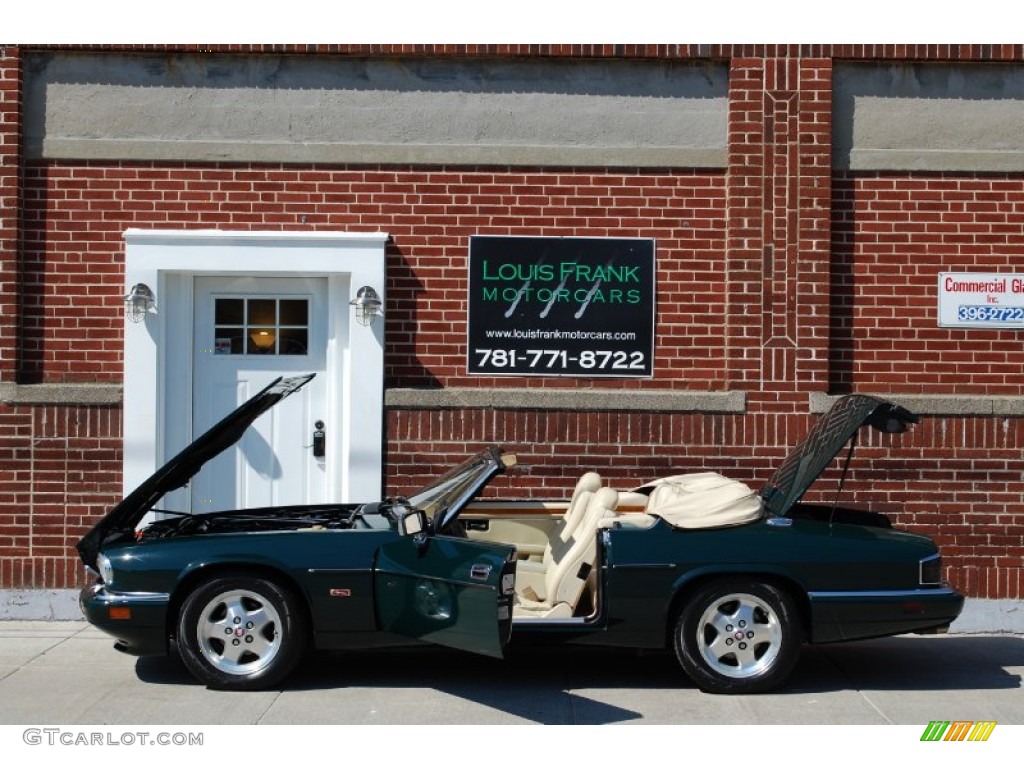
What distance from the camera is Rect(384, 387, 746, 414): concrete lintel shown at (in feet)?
32.2

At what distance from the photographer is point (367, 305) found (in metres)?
9.75

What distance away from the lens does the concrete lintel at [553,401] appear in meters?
9.83

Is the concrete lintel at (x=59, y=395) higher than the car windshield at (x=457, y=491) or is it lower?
higher

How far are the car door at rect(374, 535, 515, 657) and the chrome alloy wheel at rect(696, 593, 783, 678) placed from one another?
1230 millimetres

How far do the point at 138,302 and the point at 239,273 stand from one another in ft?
2.52

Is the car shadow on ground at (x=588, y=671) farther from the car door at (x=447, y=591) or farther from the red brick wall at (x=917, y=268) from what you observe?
the red brick wall at (x=917, y=268)

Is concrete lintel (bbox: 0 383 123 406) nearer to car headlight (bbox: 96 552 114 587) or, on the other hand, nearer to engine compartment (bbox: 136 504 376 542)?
engine compartment (bbox: 136 504 376 542)

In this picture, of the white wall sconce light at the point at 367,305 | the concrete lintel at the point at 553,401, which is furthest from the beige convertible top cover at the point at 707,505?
the white wall sconce light at the point at 367,305

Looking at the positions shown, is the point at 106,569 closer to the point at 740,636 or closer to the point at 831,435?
the point at 740,636

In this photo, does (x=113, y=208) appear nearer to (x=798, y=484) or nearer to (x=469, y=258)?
(x=469, y=258)

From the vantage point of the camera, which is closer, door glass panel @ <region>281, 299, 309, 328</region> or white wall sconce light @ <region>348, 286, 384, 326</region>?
white wall sconce light @ <region>348, 286, 384, 326</region>

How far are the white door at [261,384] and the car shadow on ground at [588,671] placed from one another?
1976 millimetres

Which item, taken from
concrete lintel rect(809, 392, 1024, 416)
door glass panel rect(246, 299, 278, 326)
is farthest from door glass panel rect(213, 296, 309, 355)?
concrete lintel rect(809, 392, 1024, 416)

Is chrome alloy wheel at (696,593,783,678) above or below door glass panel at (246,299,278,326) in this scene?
below
